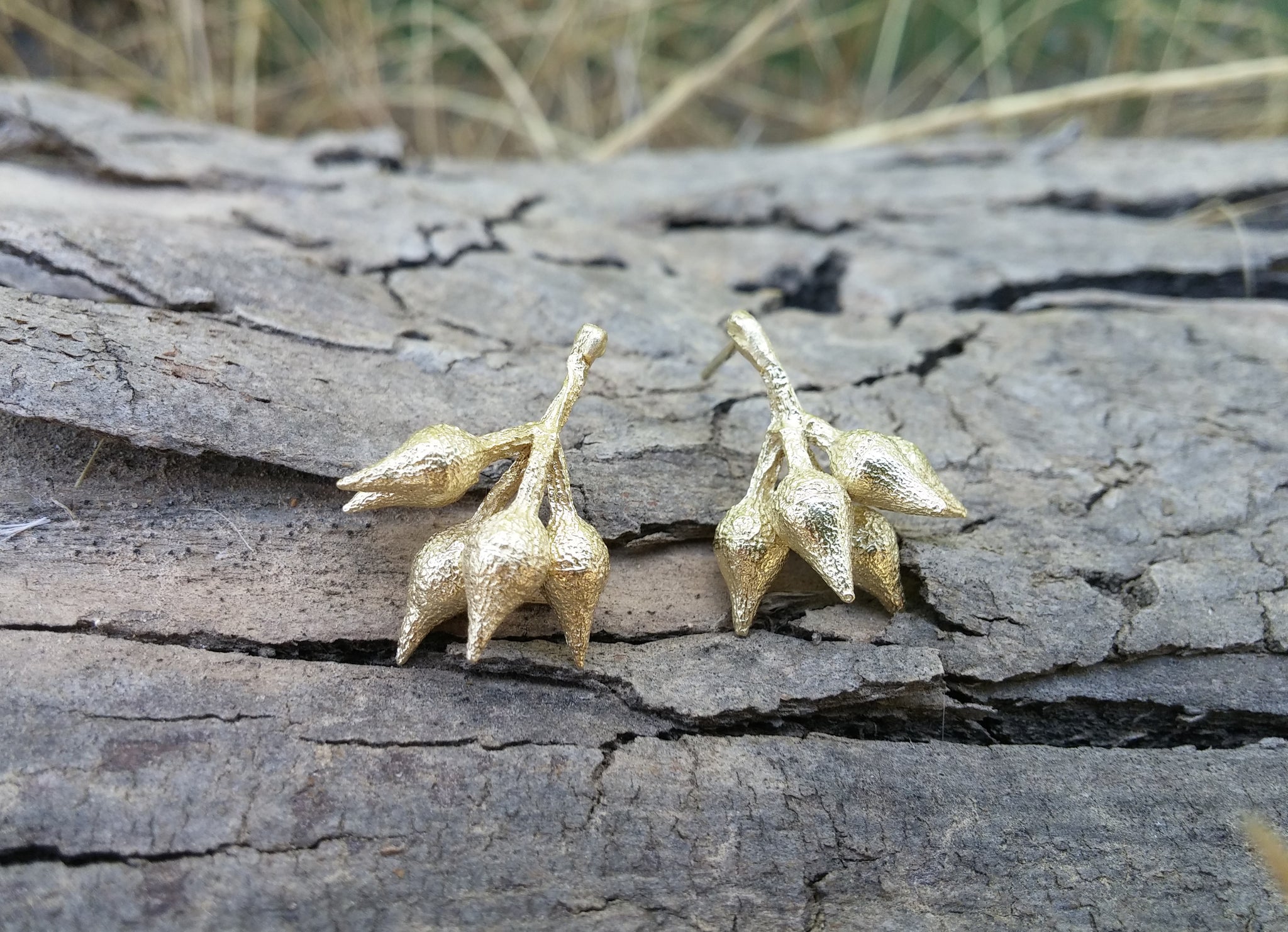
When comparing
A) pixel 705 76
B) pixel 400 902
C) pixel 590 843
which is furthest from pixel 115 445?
pixel 705 76

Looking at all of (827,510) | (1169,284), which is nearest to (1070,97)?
(1169,284)

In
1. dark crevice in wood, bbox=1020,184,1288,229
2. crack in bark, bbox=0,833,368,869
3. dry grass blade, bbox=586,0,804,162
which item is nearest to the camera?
crack in bark, bbox=0,833,368,869

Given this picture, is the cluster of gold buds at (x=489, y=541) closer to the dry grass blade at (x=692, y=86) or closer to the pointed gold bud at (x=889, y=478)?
the pointed gold bud at (x=889, y=478)

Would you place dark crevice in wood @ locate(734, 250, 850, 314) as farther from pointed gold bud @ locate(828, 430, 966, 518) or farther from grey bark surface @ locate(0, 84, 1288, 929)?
pointed gold bud @ locate(828, 430, 966, 518)

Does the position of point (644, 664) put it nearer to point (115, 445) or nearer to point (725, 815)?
point (725, 815)

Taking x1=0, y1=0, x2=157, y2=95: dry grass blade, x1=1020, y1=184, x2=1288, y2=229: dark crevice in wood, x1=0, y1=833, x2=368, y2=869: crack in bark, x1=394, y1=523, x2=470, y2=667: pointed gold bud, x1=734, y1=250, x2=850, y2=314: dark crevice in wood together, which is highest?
x1=0, y1=0, x2=157, y2=95: dry grass blade

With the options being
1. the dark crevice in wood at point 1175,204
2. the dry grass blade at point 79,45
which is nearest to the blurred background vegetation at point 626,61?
the dry grass blade at point 79,45

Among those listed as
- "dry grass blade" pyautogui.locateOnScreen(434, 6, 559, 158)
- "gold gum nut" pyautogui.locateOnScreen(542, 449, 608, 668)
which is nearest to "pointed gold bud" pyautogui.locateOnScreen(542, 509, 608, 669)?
"gold gum nut" pyautogui.locateOnScreen(542, 449, 608, 668)
